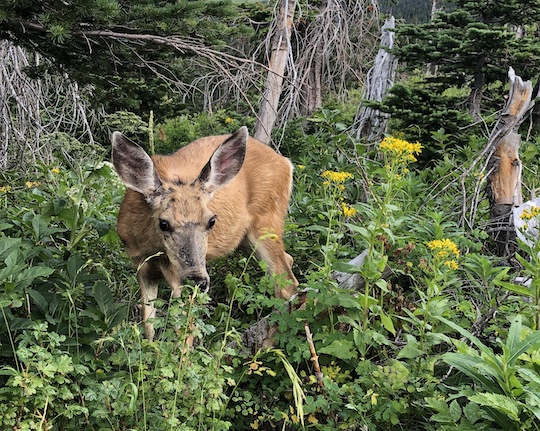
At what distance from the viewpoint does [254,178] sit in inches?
212

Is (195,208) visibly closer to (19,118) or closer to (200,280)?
(200,280)

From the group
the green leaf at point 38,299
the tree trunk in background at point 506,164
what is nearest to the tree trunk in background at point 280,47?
the tree trunk in background at point 506,164

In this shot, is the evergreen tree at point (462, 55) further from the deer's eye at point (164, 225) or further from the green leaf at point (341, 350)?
the green leaf at point (341, 350)

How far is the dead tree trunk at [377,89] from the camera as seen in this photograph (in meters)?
10.3

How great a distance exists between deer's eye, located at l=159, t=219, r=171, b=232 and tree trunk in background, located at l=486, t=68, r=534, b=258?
2618 millimetres

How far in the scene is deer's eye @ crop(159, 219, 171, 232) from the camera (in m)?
3.96

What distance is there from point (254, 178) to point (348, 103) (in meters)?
11.2

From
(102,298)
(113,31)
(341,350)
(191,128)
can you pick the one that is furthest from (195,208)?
(191,128)

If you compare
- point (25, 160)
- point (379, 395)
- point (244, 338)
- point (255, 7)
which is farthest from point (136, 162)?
point (255, 7)

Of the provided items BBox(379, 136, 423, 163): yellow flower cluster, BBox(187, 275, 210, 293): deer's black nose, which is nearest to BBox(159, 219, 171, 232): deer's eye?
BBox(187, 275, 210, 293): deer's black nose

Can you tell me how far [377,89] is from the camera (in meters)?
11.1

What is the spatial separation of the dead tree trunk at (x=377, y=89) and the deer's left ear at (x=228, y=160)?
5897mm

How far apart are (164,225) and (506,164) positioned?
113 inches

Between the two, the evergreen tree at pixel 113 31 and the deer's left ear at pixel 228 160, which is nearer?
the evergreen tree at pixel 113 31
